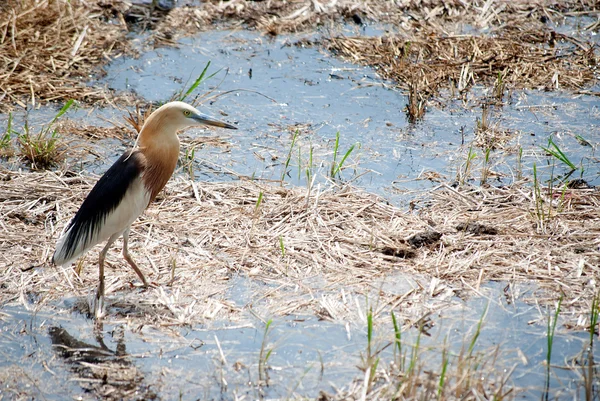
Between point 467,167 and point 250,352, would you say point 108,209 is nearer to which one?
point 250,352

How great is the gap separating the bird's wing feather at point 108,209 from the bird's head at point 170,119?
0.19 meters

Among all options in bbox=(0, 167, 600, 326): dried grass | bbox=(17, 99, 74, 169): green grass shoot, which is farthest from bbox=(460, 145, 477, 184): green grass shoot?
bbox=(17, 99, 74, 169): green grass shoot

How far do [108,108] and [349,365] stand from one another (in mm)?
3917

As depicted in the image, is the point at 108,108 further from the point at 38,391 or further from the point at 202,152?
the point at 38,391

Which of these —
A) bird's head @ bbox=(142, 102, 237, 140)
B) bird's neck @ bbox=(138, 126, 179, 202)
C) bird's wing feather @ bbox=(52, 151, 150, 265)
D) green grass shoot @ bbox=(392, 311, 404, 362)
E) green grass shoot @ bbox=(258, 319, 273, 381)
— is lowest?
green grass shoot @ bbox=(258, 319, 273, 381)

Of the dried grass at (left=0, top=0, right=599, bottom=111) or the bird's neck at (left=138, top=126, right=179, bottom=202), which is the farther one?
the dried grass at (left=0, top=0, right=599, bottom=111)

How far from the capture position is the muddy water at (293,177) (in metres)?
3.90

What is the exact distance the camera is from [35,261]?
Result: 4922mm

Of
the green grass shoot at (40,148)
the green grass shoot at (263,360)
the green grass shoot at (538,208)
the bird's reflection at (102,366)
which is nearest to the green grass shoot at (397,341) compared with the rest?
the green grass shoot at (263,360)

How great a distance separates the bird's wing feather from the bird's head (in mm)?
186

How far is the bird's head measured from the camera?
4715 mm

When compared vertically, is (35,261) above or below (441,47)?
below

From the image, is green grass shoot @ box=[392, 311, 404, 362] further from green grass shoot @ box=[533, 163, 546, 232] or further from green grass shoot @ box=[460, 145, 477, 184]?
green grass shoot @ box=[460, 145, 477, 184]

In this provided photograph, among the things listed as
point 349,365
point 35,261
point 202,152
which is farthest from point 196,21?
point 349,365
